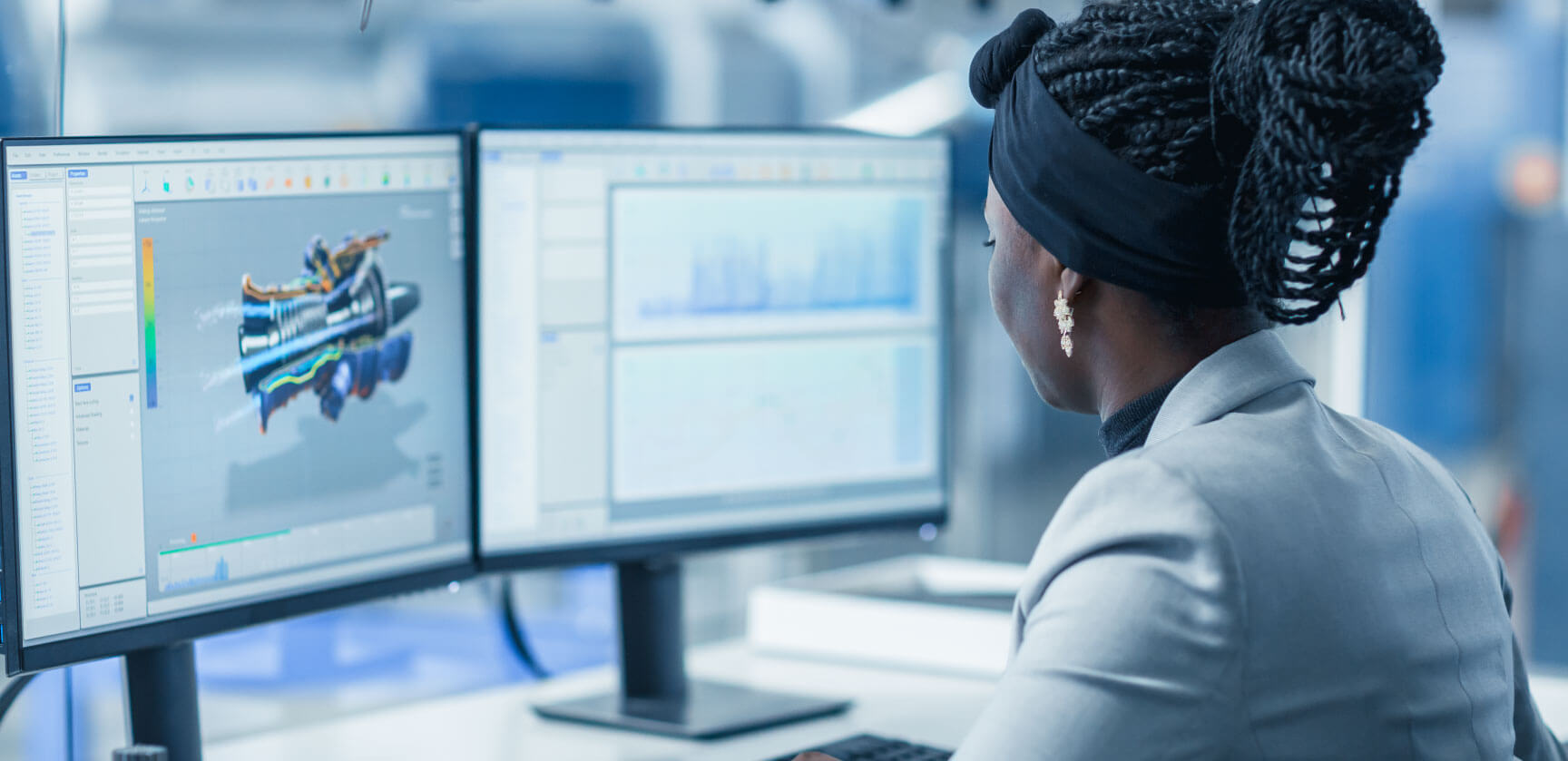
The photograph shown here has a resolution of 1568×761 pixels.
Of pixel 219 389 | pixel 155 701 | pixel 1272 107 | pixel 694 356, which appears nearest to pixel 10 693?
pixel 155 701

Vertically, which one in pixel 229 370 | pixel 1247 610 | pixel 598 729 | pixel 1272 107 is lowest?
pixel 598 729

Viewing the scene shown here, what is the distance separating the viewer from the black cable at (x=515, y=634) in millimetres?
1531

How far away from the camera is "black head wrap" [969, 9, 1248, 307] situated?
84 cm

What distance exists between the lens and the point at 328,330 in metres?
1.15

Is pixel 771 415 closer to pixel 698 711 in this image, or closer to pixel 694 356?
pixel 694 356

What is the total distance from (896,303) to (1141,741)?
79cm

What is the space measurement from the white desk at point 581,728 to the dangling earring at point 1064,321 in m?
0.47

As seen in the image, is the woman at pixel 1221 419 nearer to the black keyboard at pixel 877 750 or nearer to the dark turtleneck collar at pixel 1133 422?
the dark turtleneck collar at pixel 1133 422

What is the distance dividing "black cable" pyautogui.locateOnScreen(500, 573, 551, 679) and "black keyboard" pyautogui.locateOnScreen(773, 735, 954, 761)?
0.40 meters

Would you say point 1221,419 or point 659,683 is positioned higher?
point 1221,419

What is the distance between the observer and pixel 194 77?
3311 mm

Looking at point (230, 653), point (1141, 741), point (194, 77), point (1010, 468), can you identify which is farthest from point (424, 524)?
point (194, 77)

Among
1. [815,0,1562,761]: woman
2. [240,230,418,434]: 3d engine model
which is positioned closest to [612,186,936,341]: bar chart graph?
[240,230,418,434]: 3d engine model

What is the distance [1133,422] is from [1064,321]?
0.07 m
